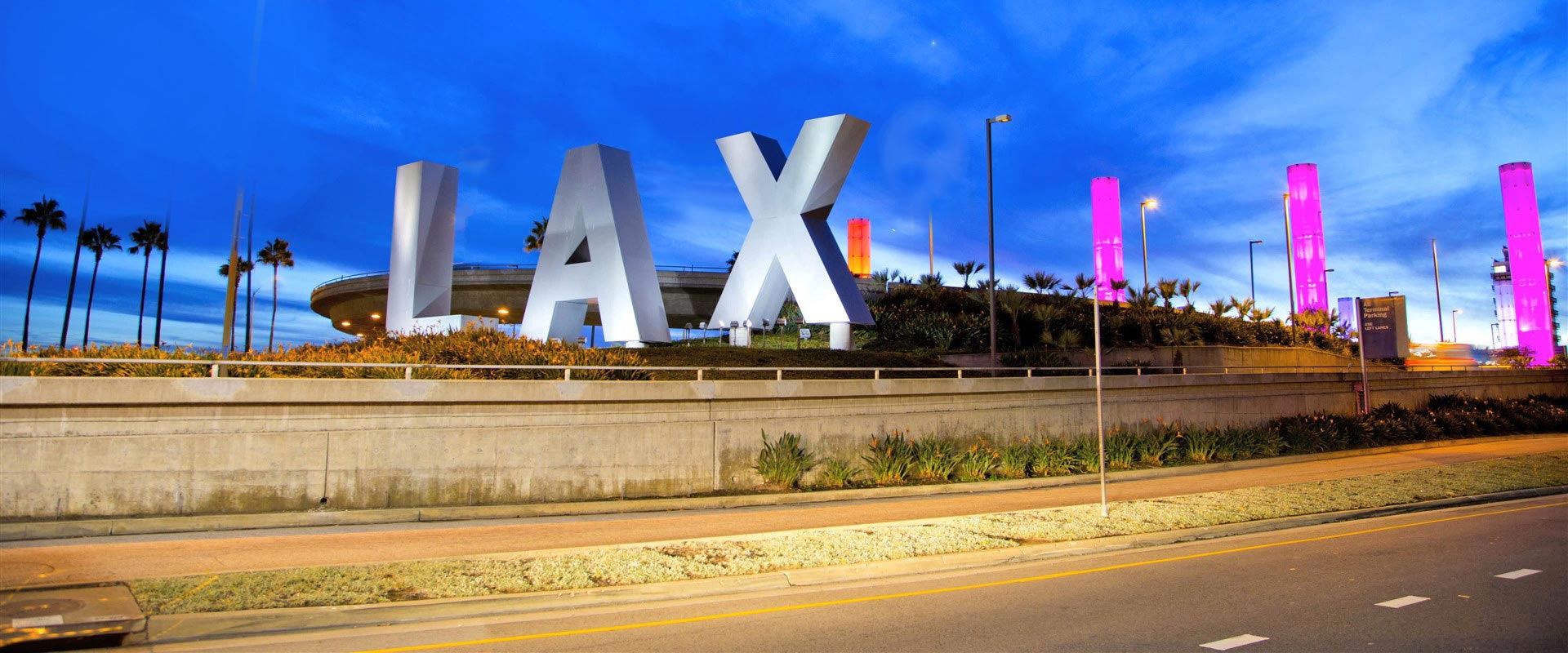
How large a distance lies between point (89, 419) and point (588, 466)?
7.00m

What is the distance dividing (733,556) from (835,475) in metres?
7.61

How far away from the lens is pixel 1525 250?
72688 mm

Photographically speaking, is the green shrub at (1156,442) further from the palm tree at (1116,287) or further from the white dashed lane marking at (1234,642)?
the palm tree at (1116,287)

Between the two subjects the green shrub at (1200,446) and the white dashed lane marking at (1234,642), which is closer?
the white dashed lane marking at (1234,642)


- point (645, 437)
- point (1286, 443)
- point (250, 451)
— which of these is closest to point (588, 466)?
point (645, 437)

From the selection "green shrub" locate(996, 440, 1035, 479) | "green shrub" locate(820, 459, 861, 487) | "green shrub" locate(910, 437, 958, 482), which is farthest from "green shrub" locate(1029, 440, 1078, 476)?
"green shrub" locate(820, 459, 861, 487)

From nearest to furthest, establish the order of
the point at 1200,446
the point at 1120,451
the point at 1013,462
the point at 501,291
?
the point at 1013,462 → the point at 1120,451 → the point at 1200,446 → the point at 501,291

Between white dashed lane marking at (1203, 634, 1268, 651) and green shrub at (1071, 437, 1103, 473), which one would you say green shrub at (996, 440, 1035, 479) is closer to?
green shrub at (1071, 437, 1103, 473)

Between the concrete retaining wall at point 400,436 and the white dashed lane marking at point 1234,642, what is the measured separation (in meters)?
10.5

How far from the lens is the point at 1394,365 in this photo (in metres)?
49.7

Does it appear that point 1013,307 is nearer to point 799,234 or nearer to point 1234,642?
point 799,234

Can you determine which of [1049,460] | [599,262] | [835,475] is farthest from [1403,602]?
[599,262]

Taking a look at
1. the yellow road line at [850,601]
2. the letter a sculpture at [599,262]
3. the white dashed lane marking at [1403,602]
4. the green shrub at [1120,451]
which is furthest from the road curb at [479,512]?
the letter a sculpture at [599,262]

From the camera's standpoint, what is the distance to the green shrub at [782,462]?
649 inches
